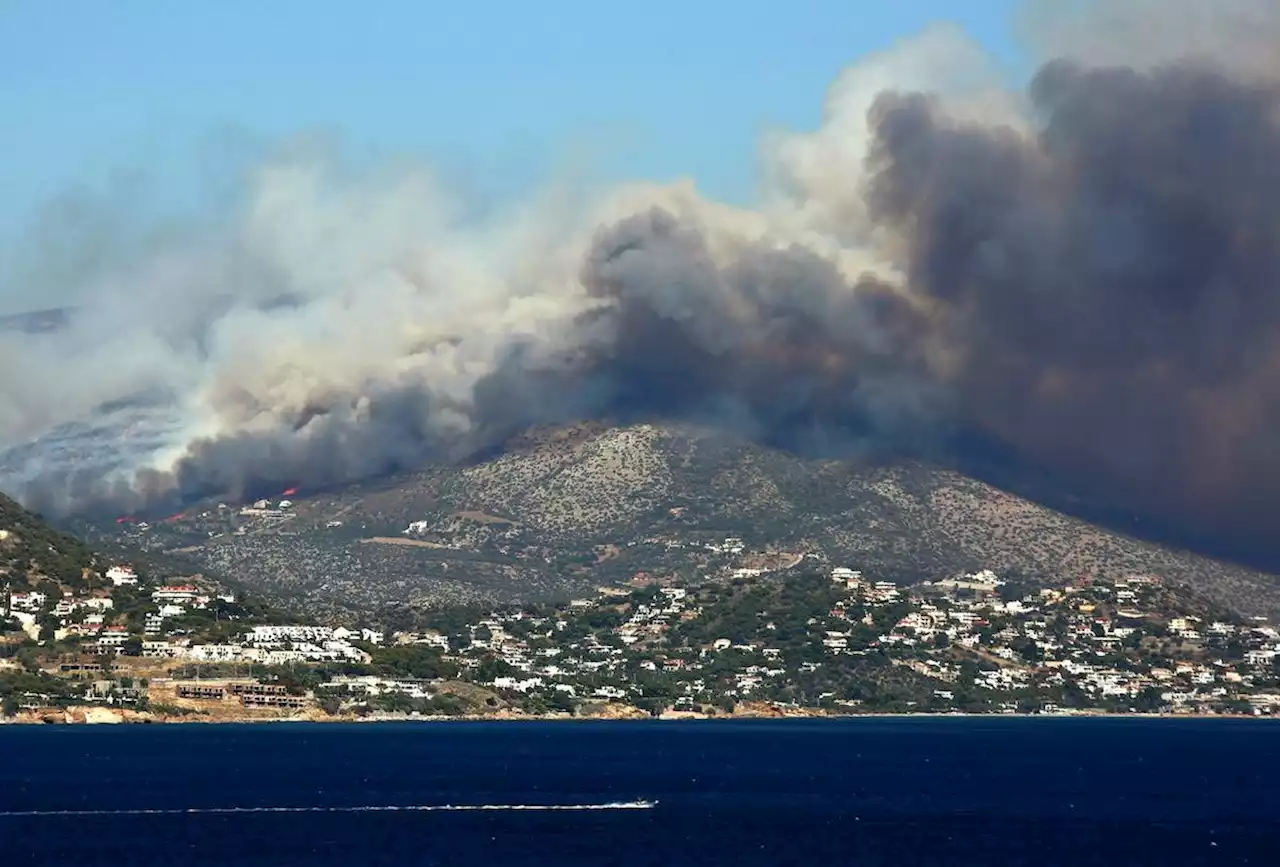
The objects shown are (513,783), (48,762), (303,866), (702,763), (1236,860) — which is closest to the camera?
(303,866)

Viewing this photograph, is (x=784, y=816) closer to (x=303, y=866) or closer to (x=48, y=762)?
(x=303, y=866)

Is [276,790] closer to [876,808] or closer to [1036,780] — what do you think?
[876,808]

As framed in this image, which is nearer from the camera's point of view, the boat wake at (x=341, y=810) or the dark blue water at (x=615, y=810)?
the dark blue water at (x=615, y=810)

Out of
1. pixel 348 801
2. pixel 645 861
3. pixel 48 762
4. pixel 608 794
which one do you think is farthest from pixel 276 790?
pixel 645 861

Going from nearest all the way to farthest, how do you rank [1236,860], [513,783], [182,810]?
1. [1236,860]
2. [182,810]
3. [513,783]

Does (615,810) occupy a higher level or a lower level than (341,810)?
lower

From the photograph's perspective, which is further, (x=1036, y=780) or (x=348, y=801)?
(x=1036, y=780)

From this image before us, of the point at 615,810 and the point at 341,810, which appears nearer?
the point at 341,810

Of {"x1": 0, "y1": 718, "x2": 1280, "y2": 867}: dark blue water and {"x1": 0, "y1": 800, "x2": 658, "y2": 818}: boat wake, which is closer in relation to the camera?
{"x1": 0, "y1": 718, "x2": 1280, "y2": 867}: dark blue water
